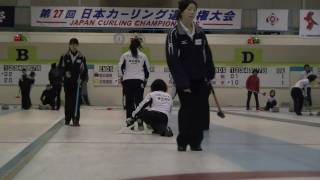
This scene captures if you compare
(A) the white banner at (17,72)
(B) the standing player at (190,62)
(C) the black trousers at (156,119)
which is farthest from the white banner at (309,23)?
(B) the standing player at (190,62)

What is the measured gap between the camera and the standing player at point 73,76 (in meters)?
11.8

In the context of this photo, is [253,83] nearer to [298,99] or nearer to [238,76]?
[238,76]

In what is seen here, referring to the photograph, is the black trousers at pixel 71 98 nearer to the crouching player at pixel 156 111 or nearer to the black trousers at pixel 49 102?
the crouching player at pixel 156 111

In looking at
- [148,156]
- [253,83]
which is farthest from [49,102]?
[148,156]

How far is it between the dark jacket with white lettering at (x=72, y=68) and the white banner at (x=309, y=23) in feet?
52.1

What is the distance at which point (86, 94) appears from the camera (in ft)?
88.6

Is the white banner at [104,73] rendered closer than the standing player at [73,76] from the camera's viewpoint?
No

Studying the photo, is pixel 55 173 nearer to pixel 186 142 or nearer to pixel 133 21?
pixel 186 142

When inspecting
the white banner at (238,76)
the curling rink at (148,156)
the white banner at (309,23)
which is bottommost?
the curling rink at (148,156)

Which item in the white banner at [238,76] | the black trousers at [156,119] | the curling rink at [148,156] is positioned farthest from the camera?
the white banner at [238,76]

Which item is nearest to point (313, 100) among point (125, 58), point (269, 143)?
point (125, 58)

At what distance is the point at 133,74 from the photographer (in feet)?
37.0

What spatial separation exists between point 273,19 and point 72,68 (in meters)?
16.4

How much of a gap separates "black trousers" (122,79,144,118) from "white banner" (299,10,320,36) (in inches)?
627
